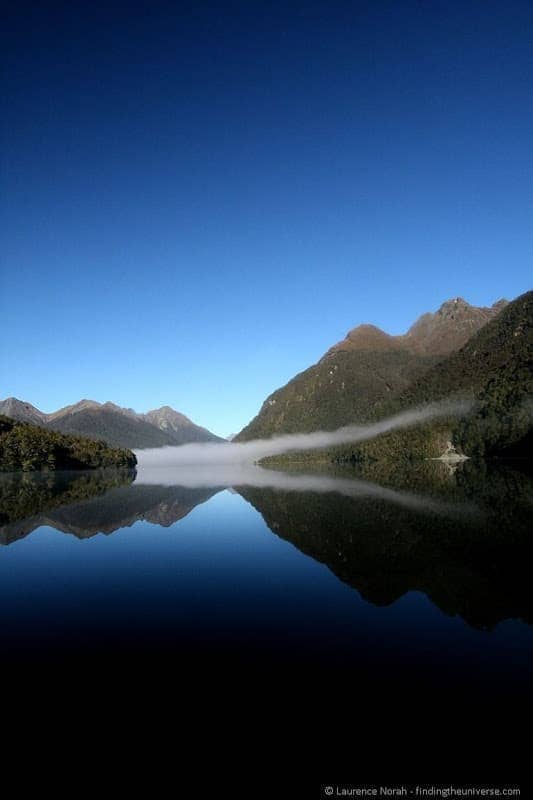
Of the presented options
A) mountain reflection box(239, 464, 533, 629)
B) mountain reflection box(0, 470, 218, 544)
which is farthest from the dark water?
mountain reflection box(0, 470, 218, 544)

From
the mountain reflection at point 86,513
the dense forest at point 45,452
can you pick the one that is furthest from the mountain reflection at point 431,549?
the dense forest at point 45,452

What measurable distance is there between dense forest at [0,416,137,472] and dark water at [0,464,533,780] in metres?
131

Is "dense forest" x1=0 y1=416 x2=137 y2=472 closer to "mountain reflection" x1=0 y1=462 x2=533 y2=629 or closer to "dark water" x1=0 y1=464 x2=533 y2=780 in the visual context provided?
"mountain reflection" x1=0 y1=462 x2=533 y2=629

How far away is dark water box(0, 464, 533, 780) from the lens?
29.9 ft

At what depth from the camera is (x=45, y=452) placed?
491 feet

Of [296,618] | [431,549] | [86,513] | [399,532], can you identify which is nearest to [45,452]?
[86,513]

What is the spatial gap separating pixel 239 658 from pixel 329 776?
465 cm

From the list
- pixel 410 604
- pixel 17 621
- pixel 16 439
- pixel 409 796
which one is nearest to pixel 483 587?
pixel 410 604

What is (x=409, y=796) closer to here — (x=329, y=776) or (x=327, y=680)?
(x=329, y=776)

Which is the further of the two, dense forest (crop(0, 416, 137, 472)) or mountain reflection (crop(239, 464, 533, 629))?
dense forest (crop(0, 416, 137, 472))

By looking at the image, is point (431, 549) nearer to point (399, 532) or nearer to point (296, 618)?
point (399, 532)

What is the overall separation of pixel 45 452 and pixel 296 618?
155570 millimetres

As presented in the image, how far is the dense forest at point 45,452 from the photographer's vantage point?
473ft

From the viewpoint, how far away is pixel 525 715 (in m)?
8.21
